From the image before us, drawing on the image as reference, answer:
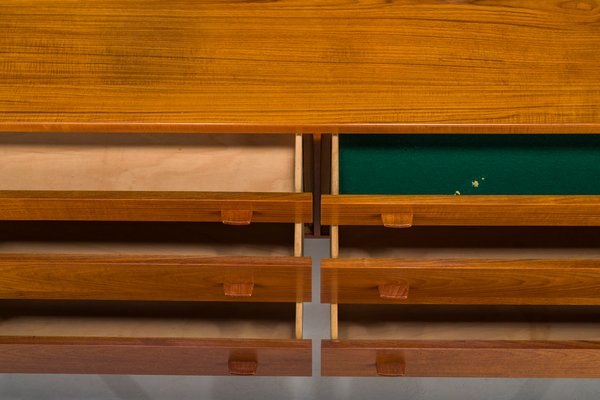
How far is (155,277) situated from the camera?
675 millimetres

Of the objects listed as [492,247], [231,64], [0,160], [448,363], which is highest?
[231,64]

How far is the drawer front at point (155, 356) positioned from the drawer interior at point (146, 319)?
0.19 ft

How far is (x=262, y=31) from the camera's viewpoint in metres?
0.80

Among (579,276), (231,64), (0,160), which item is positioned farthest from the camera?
(0,160)

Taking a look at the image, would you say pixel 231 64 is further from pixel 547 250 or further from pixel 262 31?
pixel 547 250

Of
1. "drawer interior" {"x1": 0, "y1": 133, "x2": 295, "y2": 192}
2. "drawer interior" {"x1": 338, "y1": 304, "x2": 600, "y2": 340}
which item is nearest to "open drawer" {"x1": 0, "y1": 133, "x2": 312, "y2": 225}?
"drawer interior" {"x1": 0, "y1": 133, "x2": 295, "y2": 192}

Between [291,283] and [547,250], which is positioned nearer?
[291,283]

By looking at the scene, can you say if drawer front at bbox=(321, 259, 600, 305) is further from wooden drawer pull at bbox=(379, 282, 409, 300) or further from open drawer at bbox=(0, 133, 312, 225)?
open drawer at bbox=(0, 133, 312, 225)

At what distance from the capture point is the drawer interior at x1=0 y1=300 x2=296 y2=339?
80 centimetres

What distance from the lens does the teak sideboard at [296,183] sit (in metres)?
0.67

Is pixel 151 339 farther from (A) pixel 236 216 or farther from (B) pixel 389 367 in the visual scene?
(B) pixel 389 367

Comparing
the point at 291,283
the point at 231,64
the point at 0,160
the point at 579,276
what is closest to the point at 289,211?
the point at 291,283

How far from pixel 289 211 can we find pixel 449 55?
0.30m

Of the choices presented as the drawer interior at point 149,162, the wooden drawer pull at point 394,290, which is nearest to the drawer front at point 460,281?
the wooden drawer pull at point 394,290
